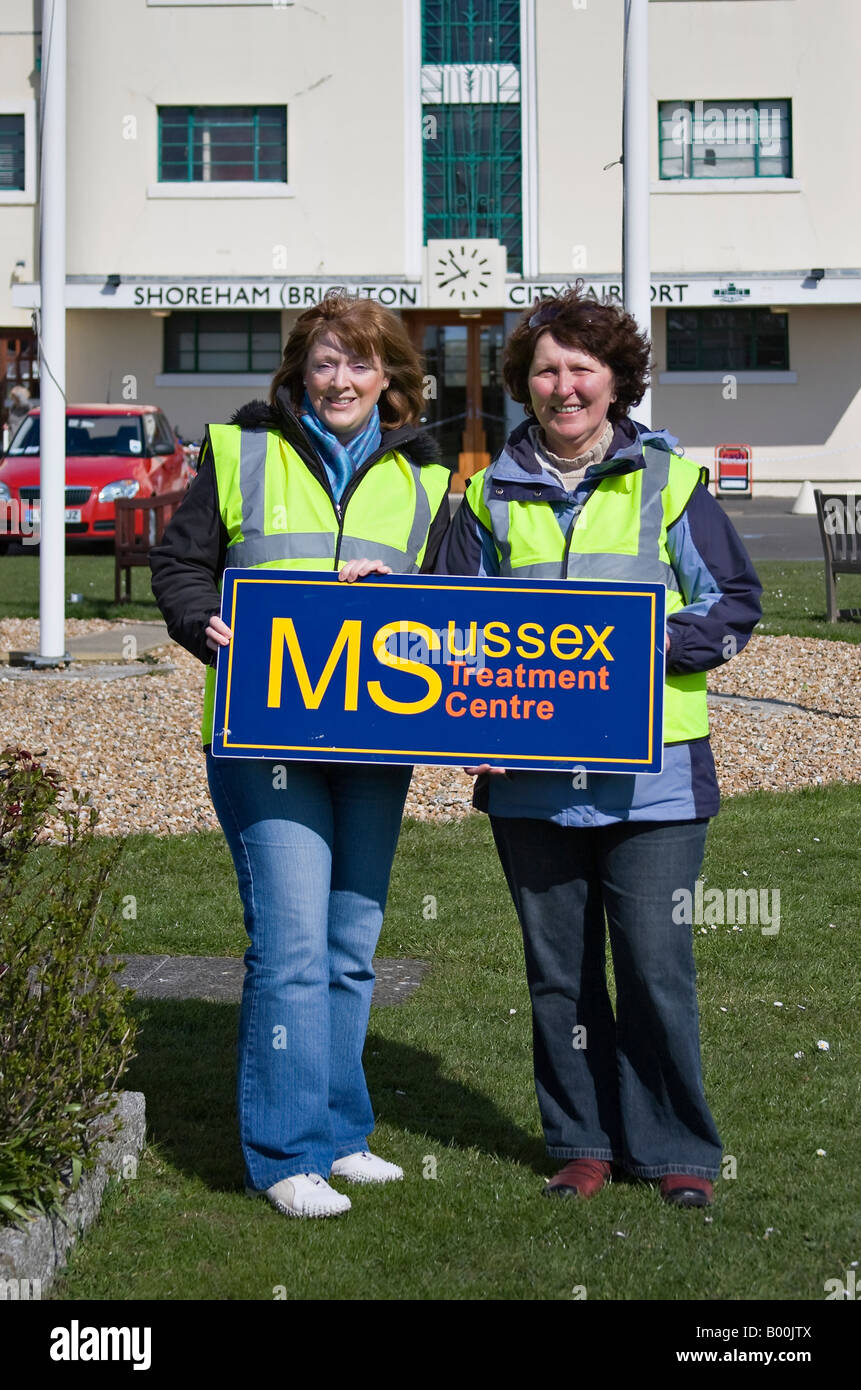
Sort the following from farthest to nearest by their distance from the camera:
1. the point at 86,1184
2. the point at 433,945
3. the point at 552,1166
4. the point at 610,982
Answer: the point at 433,945 → the point at 610,982 → the point at 552,1166 → the point at 86,1184

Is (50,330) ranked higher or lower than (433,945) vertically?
higher

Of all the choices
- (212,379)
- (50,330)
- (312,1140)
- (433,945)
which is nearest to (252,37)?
(212,379)

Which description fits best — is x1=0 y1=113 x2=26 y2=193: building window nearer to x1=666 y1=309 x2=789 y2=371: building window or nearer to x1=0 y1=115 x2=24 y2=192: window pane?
x1=0 y1=115 x2=24 y2=192: window pane

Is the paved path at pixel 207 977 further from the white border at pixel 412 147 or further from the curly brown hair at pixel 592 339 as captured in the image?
the white border at pixel 412 147

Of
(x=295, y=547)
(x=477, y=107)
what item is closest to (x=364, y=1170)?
(x=295, y=547)

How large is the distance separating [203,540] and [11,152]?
99.1 ft

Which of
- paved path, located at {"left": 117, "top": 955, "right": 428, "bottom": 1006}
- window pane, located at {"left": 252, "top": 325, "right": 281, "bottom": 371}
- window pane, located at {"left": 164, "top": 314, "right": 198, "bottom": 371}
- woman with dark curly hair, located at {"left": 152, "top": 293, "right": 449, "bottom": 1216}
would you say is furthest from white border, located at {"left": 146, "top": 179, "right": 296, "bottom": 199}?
woman with dark curly hair, located at {"left": 152, "top": 293, "right": 449, "bottom": 1216}

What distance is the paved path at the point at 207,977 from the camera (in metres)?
5.73

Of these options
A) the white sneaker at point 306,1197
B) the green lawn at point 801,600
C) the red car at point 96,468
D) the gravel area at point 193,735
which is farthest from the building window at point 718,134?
the white sneaker at point 306,1197

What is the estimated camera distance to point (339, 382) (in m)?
4.00
